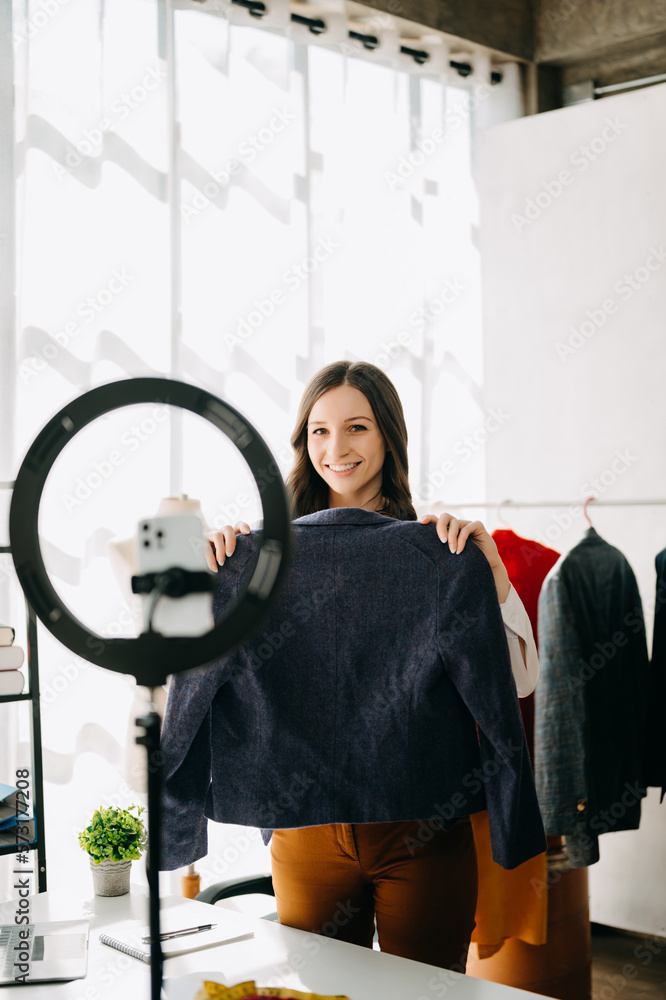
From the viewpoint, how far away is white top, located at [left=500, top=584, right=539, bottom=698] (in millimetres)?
1685

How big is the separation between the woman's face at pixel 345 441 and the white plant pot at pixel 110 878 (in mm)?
774

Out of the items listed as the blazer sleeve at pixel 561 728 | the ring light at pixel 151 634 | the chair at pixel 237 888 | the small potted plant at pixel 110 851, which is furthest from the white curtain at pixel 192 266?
the ring light at pixel 151 634

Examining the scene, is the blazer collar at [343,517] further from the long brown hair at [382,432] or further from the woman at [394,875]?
the long brown hair at [382,432]

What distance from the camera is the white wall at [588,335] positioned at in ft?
9.87

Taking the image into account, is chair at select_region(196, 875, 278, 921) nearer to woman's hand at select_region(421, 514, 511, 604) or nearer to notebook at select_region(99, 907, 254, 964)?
notebook at select_region(99, 907, 254, 964)

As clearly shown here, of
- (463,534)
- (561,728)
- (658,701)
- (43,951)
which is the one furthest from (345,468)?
(658,701)

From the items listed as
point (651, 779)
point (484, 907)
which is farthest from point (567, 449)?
point (484, 907)

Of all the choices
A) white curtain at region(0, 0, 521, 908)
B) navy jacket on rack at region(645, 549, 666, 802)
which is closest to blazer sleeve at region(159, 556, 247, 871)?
white curtain at region(0, 0, 521, 908)

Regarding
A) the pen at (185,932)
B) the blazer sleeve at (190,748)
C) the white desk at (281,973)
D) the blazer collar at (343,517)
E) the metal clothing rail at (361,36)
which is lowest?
the pen at (185,932)

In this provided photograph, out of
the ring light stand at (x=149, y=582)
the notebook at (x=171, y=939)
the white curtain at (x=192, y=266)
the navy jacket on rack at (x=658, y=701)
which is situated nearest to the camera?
the ring light stand at (x=149, y=582)

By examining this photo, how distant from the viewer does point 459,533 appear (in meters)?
1.54

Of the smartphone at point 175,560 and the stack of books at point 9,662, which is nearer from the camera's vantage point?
the smartphone at point 175,560

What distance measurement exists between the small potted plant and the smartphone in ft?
3.79

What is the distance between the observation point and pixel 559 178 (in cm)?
321
